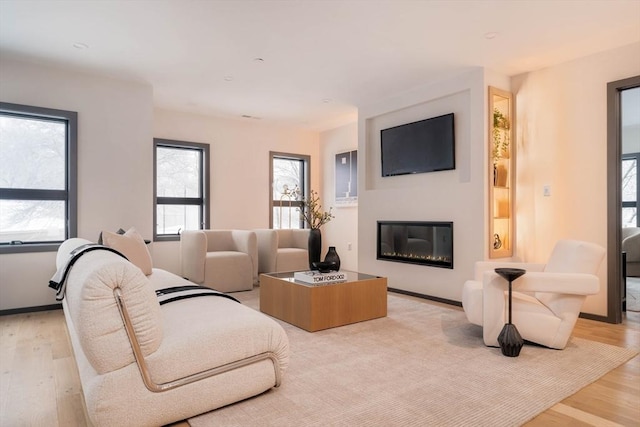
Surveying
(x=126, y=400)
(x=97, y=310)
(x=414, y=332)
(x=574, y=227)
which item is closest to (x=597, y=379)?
(x=414, y=332)

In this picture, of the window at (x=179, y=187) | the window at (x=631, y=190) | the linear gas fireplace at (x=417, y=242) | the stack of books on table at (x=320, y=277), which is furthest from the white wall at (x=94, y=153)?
the window at (x=631, y=190)

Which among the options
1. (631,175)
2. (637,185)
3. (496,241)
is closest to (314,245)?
(496,241)

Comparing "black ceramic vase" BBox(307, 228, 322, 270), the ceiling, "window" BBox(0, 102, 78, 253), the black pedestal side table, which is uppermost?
the ceiling

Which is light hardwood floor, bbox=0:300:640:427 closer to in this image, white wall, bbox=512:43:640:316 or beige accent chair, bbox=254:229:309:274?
white wall, bbox=512:43:640:316

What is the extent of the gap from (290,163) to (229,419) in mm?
5683

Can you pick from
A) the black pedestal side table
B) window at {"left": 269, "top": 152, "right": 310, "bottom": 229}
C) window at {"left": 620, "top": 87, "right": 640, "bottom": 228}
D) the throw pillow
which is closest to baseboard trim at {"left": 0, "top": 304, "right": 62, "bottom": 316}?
the throw pillow

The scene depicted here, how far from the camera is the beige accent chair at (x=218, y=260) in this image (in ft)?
15.9

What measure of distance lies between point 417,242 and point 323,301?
1934 mm

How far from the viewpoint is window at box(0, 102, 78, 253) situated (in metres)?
3.99

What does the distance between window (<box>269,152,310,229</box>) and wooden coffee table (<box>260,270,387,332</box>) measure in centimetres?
315

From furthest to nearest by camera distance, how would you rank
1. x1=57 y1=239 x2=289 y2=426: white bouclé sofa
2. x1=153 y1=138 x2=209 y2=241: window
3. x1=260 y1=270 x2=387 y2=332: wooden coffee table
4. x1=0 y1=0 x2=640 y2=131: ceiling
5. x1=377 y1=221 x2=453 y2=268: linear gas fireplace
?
x1=153 y1=138 x2=209 y2=241: window < x1=377 y1=221 x2=453 y2=268: linear gas fireplace < x1=260 y1=270 x2=387 y2=332: wooden coffee table < x1=0 y1=0 x2=640 y2=131: ceiling < x1=57 y1=239 x2=289 y2=426: white bouclé sofa

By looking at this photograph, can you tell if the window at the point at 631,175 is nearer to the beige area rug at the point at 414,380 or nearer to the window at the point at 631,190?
the window at the point at 631,190

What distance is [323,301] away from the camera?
3.30 meters

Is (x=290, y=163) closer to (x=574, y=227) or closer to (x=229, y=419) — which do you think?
(x=574, y=227)
